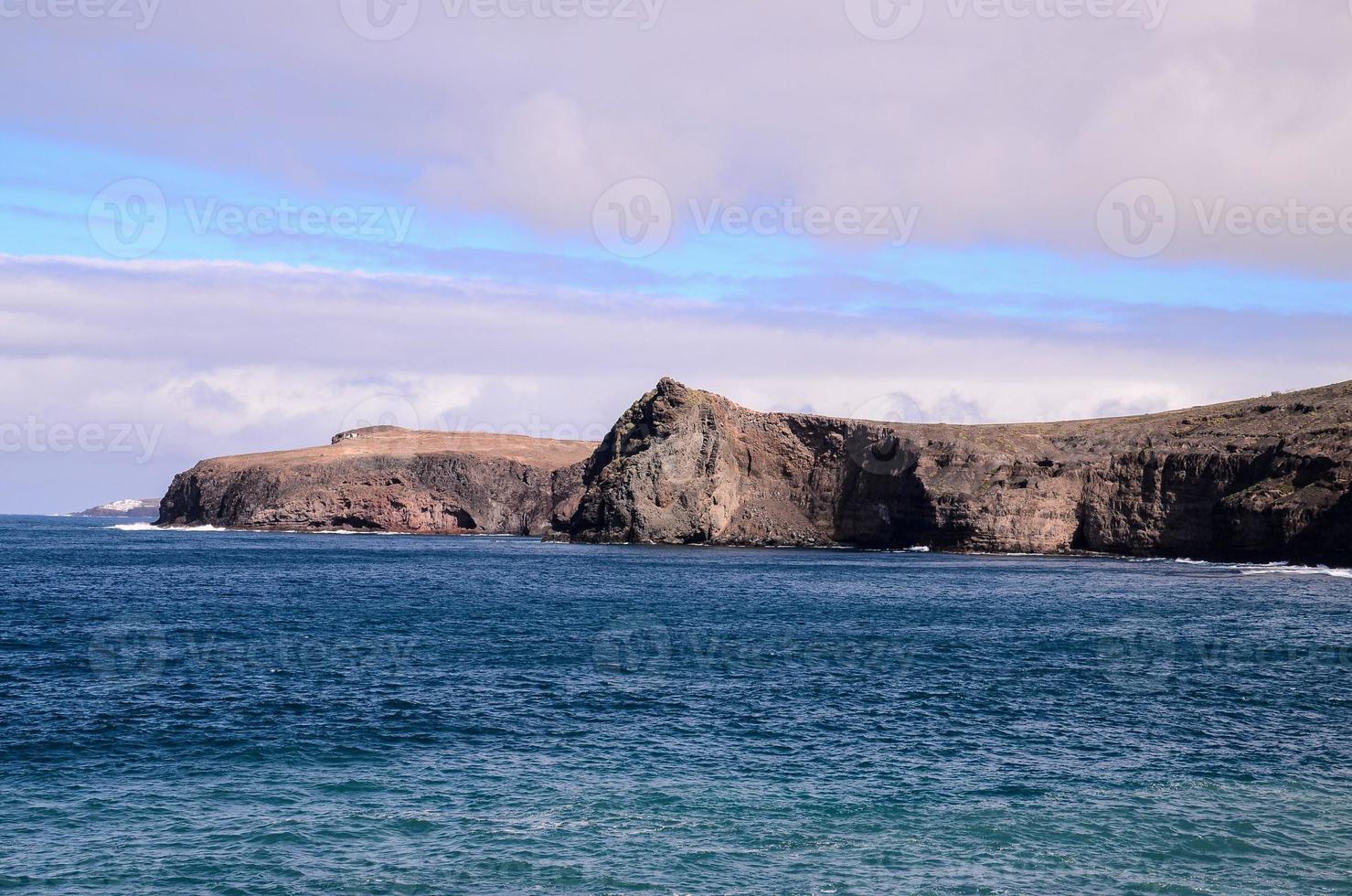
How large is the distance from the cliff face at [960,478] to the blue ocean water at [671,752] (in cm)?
7391

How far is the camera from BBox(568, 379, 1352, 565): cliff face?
5330 inches

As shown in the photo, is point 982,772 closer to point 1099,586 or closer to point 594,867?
point 594,867

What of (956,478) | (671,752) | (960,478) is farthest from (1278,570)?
(671,752)

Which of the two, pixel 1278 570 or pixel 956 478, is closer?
pixel 1278 570

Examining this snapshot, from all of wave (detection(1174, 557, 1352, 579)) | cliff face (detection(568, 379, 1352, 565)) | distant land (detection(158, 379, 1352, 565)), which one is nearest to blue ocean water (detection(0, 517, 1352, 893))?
wave (detection(1174, 557, 1352, 579))

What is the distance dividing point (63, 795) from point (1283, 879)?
28396 mm

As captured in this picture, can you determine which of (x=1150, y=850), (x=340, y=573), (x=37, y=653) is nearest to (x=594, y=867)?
(x=1150, y=850)

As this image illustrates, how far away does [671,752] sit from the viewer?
33656 millimetres

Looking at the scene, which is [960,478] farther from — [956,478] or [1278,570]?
[1278,570]

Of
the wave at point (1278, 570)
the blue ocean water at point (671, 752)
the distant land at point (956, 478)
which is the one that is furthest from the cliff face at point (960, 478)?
the blue ocean water at point (671, 752)

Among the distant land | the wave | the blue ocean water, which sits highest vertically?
the distant land

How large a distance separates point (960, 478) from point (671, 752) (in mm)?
129415

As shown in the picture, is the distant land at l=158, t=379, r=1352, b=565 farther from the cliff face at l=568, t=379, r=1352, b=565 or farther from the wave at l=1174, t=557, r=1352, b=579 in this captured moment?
the wave at l=1174, t=557, r=1352, b=579

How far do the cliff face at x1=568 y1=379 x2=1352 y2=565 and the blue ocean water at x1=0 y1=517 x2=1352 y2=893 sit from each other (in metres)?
73.9
